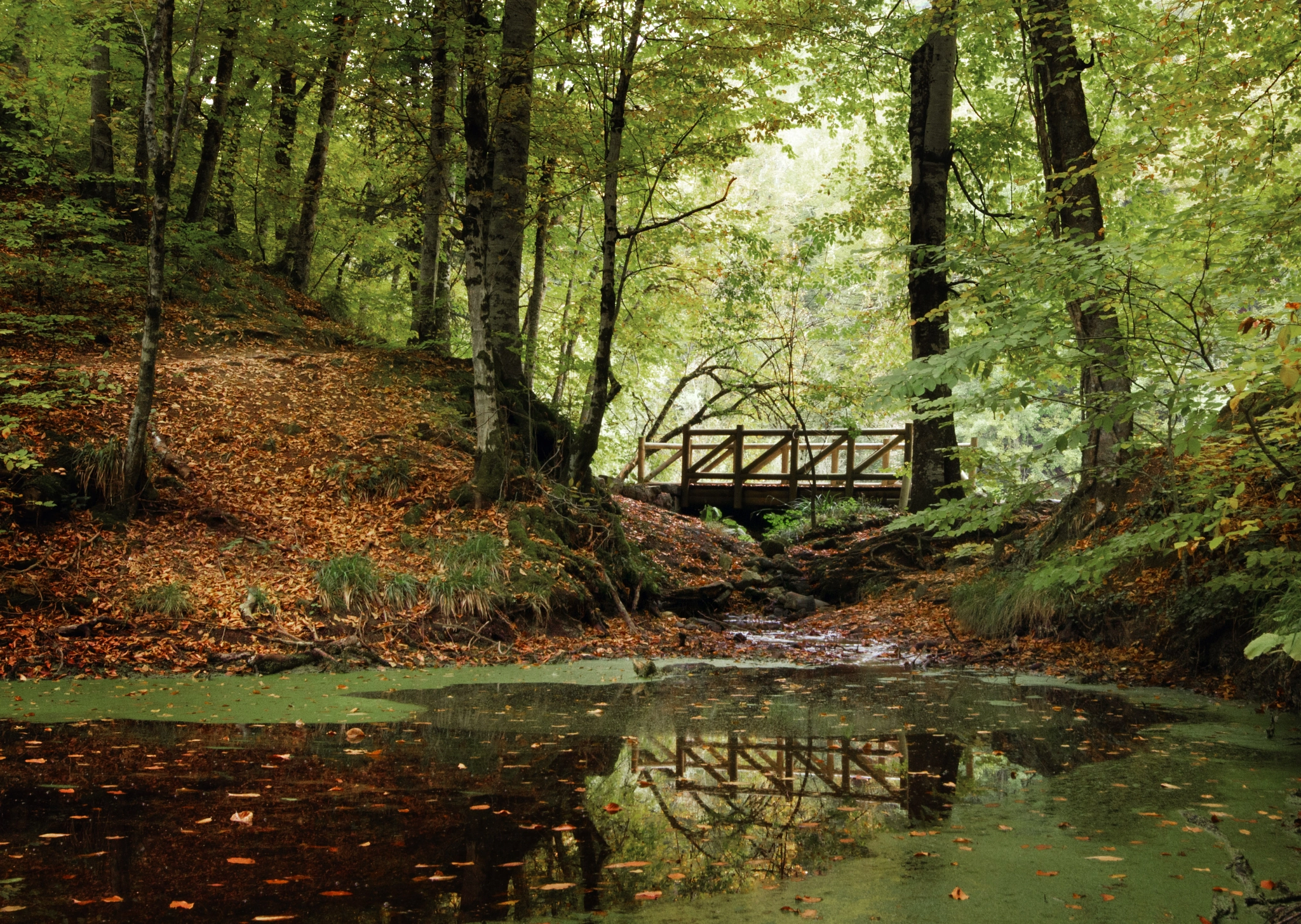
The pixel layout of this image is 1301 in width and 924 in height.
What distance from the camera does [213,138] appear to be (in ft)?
39.6

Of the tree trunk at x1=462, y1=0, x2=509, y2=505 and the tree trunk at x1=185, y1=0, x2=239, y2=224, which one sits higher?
the tree trunk at x1=185, y1=0, x2=239, y2=224

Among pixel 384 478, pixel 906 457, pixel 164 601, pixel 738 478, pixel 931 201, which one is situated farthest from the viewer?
pixel 906 457

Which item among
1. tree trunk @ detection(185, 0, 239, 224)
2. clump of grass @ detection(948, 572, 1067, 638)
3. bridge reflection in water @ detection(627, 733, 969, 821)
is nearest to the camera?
bridge reflection in water @ detection(627, 733, 969, 821)

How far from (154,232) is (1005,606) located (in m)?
7.56

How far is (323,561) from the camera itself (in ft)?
22.6

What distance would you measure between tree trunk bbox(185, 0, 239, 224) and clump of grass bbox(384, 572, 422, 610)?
7.87 metres

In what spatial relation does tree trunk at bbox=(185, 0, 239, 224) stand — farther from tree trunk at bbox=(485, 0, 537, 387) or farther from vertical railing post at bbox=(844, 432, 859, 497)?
vertical railing post at bbox=(844, 432, 859, 497)

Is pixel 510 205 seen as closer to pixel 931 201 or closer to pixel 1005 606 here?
pixel 931 201

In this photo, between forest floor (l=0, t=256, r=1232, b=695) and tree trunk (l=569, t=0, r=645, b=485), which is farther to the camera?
tree trunk (l=569, t=0, r=645, b=485)

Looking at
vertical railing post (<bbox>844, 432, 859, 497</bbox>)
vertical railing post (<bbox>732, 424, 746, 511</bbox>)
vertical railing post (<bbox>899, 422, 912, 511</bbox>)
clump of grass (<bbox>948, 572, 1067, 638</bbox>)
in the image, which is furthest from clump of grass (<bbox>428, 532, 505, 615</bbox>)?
vertical railing post (<bbox>844, 432, 859, 497</bbox>)

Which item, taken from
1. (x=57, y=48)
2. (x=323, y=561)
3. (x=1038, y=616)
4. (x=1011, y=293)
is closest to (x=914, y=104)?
(x=1011, y=293)

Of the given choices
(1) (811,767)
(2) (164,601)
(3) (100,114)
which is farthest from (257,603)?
(3) (100,114)

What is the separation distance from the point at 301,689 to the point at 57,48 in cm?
969

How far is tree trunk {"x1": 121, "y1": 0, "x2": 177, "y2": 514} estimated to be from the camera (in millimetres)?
6512
